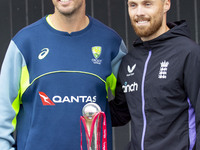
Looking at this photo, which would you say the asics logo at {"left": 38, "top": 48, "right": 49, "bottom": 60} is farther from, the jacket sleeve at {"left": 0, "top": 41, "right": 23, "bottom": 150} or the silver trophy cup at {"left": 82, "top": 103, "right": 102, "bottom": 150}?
the silver trophy cup at {"left": 82, "top": 103, "right": 102, "bottom": 150}

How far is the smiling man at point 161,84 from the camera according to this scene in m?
2.46

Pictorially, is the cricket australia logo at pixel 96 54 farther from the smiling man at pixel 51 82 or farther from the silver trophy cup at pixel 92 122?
the silver trophy cup at pixel 92 122

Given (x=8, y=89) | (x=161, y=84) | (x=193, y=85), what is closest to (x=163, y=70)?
(x=161, y=84)

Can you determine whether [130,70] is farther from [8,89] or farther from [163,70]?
[8,89]

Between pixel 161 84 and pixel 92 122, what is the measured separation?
485 mm

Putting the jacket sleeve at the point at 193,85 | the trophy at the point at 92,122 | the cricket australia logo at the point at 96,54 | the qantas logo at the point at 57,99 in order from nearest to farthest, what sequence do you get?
1. the trophy at the point at 92,122
2. the jacket sleeve at the point at 193,85
3. the qantas logo at the point at 57,99
4. the cricket australia logo at the point at 96,54

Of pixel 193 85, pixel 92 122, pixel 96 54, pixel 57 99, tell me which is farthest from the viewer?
pixel 96 54

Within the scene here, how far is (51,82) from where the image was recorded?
2.60m

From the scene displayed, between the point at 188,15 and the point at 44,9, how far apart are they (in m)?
1.20

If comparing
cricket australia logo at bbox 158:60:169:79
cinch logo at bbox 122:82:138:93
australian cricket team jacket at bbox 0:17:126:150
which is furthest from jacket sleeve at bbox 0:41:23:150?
cricket australia logo at bbox 158:60:169:79

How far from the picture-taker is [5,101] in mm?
2615

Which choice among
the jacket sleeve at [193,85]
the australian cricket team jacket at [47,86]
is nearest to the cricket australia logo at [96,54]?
the australian cricket team jacket at [47,86]

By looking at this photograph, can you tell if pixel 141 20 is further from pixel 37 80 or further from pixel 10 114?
pixel 10 114

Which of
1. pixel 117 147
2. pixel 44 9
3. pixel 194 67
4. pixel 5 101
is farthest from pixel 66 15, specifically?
pixel 117 147
